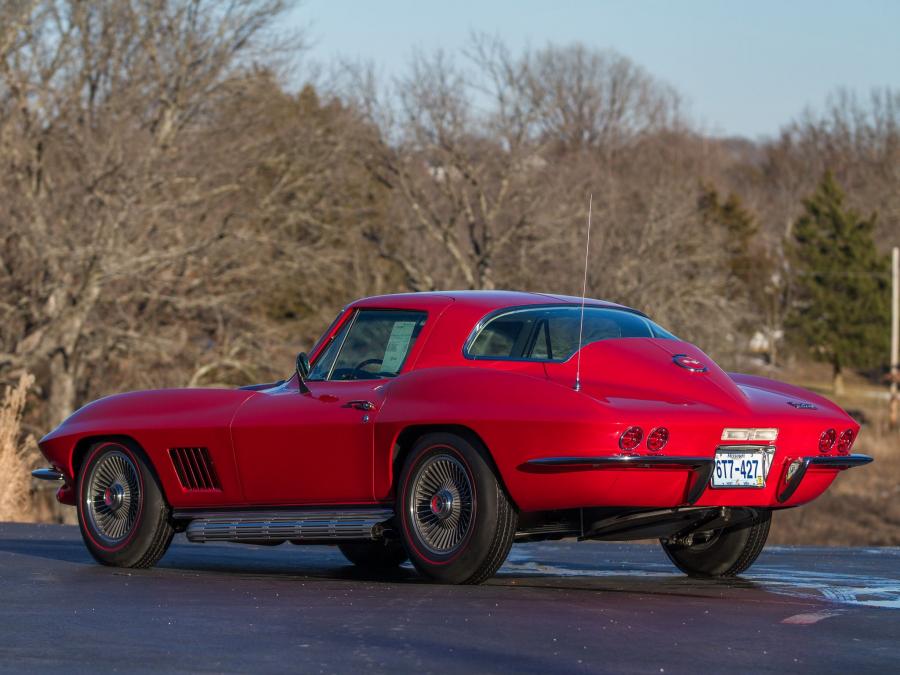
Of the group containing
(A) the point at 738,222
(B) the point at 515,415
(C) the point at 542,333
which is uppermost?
(A) the point at 738,222

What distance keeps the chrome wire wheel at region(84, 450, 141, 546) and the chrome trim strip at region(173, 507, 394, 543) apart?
40cm


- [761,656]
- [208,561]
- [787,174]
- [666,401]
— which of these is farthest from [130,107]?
[787,174]

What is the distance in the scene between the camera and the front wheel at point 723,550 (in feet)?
29.1

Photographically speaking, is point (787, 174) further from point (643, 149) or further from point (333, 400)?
point (333, 400)

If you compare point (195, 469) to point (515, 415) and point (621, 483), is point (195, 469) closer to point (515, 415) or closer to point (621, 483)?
point (515, 415)

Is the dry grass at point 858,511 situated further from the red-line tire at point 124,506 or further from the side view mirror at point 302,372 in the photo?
the side view mirror at point 302,372

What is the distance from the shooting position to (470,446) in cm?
771

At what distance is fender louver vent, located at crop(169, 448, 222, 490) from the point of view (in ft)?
29.6

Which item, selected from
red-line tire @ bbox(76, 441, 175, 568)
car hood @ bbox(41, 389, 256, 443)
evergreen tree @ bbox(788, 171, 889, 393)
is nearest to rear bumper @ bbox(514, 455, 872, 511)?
car hood @ bbox(41, 389, 256, 443)

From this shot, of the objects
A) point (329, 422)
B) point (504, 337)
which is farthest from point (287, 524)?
point (504, 337)

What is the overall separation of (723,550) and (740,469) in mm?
1379

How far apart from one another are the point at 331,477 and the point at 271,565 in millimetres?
1433

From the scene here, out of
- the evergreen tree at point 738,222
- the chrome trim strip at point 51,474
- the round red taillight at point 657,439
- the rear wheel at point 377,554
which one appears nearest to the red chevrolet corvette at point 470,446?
the round red taillight at point 657,439

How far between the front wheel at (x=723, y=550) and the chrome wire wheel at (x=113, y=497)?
3.06m
